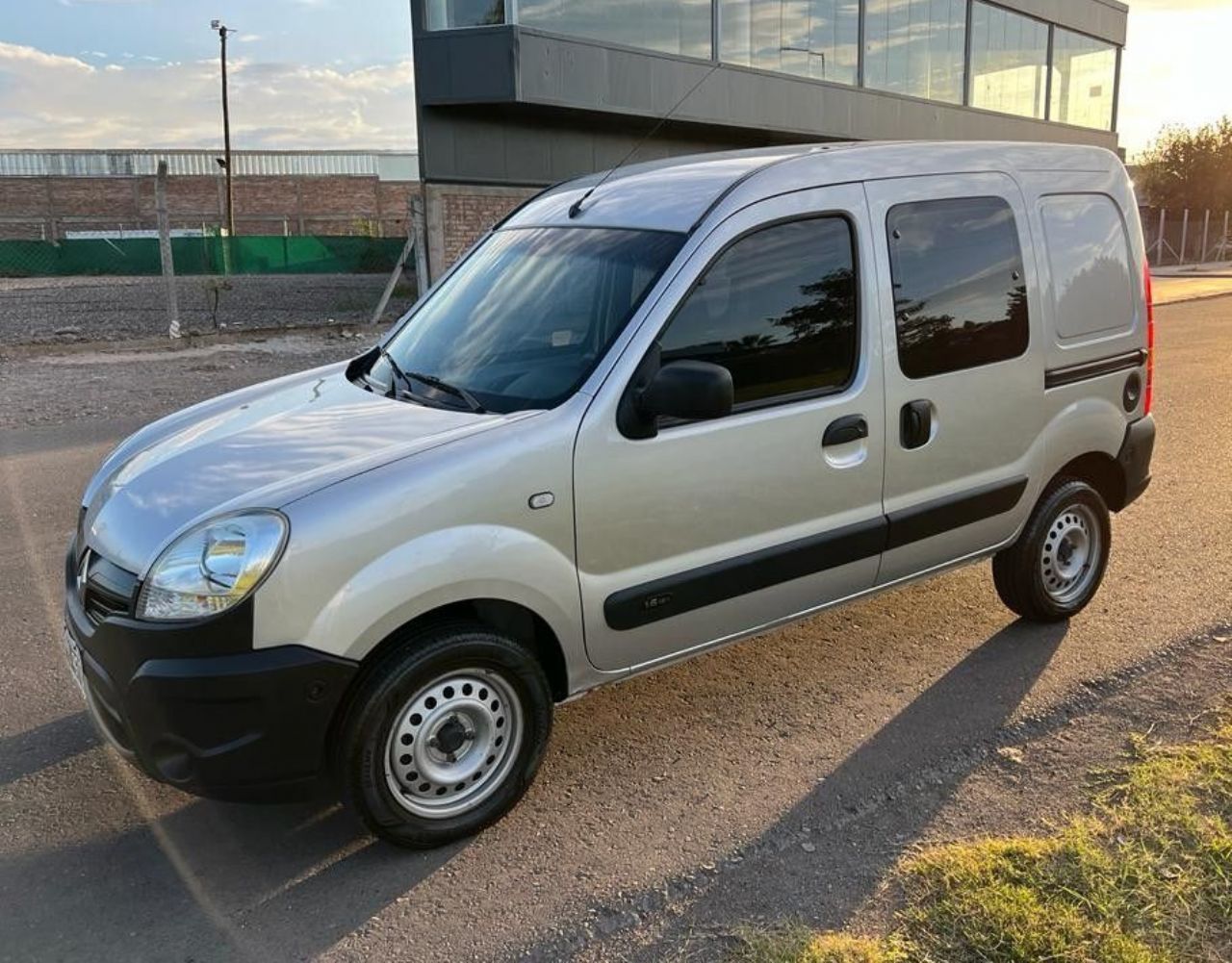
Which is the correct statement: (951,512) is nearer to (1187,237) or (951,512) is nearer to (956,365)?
(956,365)

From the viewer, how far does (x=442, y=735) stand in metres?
3.05

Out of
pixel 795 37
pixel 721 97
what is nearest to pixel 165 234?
pixel 721 97

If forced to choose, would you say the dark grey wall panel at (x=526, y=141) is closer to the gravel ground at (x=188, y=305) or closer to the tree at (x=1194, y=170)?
the gravel ground at (x=188, y=305)

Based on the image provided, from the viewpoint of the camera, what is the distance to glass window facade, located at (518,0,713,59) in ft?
67.7

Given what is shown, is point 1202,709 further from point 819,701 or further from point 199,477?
point 199,477

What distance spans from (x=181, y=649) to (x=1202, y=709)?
348 cm

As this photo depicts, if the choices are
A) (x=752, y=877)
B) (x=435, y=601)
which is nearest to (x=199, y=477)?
(x=435, y=601)

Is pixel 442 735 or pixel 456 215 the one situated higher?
pixel 456 215

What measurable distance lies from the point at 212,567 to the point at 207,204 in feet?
214

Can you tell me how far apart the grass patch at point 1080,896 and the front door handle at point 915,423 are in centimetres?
133

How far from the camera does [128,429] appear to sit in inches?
358

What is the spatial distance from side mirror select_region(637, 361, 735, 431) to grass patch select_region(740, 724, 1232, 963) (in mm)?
1417

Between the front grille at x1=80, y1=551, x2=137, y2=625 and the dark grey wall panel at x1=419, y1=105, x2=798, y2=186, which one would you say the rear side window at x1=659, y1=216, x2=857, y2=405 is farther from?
the dark grey wall panel at x1=419, y1=105, x2=798, y2=186

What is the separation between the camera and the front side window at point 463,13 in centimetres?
1998
